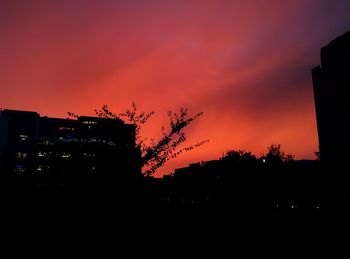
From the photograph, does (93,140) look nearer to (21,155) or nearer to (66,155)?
(66,155)

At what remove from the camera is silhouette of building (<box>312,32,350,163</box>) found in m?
43.0

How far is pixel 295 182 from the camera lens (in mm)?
40594

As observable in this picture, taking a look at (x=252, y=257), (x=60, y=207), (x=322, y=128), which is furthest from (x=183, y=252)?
(x=322, y=128)

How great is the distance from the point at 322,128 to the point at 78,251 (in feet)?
146

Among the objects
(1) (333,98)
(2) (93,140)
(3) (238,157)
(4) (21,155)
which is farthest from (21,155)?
(2) (93,140)

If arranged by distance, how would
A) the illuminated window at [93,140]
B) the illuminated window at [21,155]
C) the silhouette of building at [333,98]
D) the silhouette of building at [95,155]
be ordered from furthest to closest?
the illuminated window at [21,155] → the silhouette of building at [333,98] → the illuminated window at [93,140] → the silhouette of building at [95,155]

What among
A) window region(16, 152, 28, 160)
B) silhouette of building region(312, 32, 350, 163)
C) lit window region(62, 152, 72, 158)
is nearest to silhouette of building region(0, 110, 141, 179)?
lit window region(62, 152, 72, 158)

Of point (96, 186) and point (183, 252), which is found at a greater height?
point (96, 186)

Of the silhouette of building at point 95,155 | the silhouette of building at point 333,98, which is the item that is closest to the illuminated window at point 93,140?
the silhouette of building at point 95,155

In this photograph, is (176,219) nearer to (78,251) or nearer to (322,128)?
(78,251)

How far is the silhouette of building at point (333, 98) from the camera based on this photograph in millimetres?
43000

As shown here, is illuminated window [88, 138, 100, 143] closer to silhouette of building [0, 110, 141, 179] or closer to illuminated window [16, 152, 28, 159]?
silhouette of building [0, 110, 141, 179]

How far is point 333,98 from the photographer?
44719 millimetres

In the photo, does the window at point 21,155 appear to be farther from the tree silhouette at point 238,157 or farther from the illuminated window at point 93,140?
the illuminated window at point 93,140
